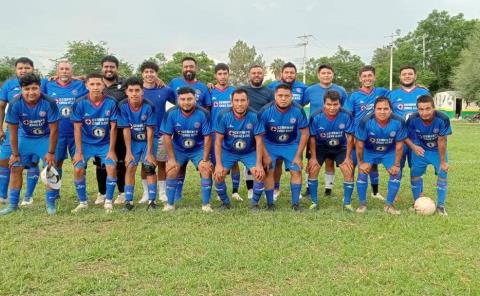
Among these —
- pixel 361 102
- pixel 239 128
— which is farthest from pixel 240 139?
pixel 361 102

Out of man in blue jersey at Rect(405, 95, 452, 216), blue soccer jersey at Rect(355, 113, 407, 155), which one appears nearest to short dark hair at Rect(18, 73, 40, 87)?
blue soccer jersey at Rect(355, 113, 407, 155)

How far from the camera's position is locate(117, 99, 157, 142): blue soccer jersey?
19.5 ft

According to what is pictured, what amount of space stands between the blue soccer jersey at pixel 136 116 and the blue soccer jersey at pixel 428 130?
3394 mm

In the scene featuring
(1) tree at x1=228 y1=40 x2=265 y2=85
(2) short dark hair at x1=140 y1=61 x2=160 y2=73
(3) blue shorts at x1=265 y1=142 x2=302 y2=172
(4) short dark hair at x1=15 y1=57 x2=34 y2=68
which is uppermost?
(1) tree at x1=228 y1=40 x2=265 y2=85

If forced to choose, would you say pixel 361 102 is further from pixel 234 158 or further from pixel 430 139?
pixel 234 158

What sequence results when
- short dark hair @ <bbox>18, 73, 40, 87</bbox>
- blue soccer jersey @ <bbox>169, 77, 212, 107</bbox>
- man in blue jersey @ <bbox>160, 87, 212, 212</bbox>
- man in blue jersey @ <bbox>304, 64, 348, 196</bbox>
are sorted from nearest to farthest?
short dark hair @ <bbox>18, 73, 40, 87</bbox> → man in blue jersey @ <bbox>160, 87, 212, 212</bbox> → blue soccer jersey @ <bbox>169, 77, 212, 107</bbox> → man in blue jersey @ <bbox>304, 64, 348, 196</bbox>

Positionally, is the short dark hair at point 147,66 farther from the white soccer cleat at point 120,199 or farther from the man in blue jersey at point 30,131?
the white soccer cleat at point 120,199

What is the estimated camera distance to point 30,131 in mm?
5891

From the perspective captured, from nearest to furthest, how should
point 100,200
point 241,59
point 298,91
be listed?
point 100,200 → point 298,91 → point 241,59

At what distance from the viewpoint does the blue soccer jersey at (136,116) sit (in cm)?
595

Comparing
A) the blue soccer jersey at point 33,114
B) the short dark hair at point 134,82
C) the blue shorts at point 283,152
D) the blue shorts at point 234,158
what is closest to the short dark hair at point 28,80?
the blue soccer jersey at point 33,114

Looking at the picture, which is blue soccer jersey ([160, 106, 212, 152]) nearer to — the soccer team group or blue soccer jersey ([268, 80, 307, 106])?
the soccer team group

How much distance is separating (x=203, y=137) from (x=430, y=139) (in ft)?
9.72

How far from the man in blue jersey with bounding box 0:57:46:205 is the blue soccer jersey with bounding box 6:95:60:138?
475mm
